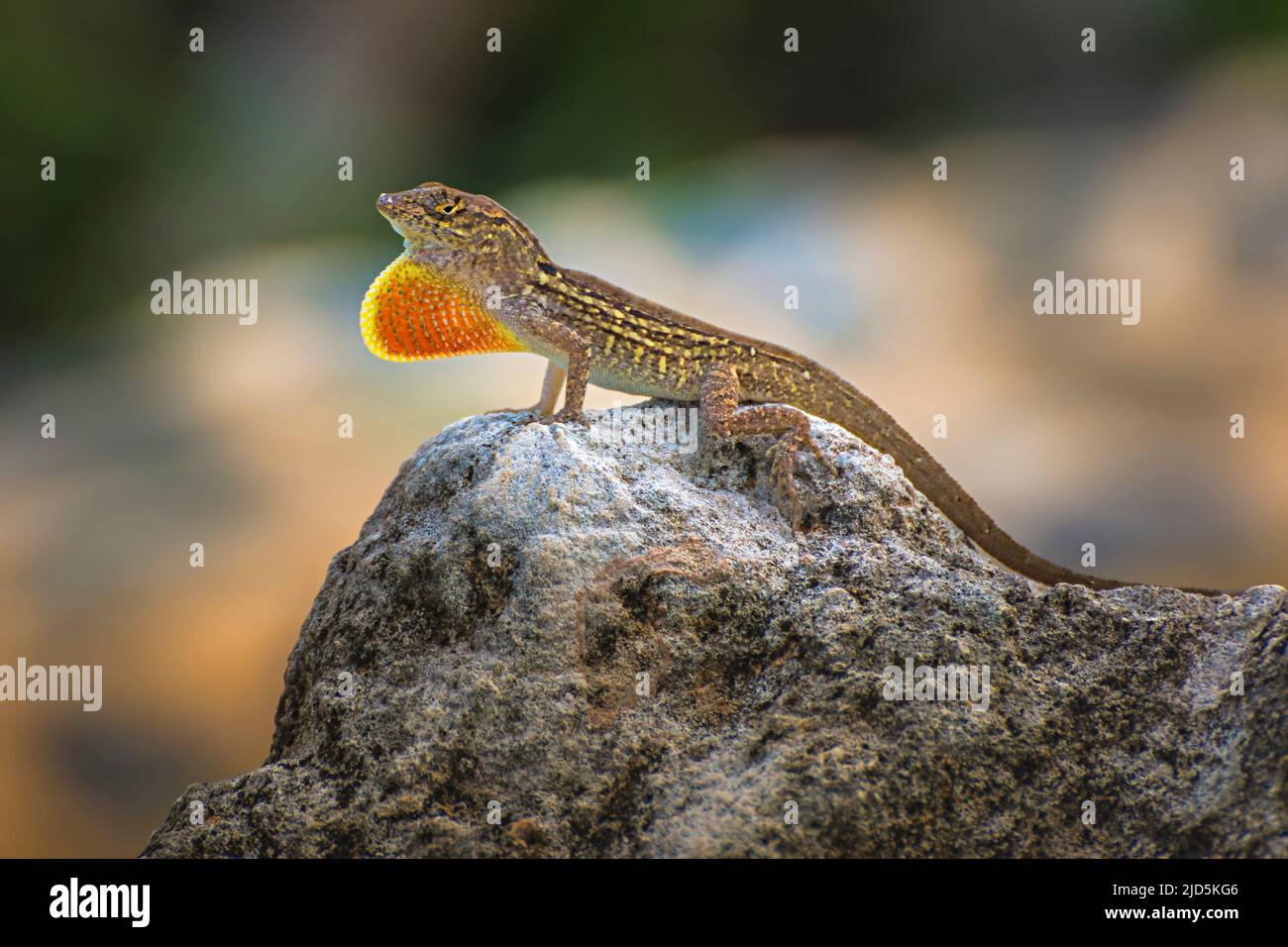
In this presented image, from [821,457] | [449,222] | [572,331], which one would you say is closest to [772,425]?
[821,457]

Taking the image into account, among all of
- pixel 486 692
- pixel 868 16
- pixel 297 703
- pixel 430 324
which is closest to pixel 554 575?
pixel 486 692

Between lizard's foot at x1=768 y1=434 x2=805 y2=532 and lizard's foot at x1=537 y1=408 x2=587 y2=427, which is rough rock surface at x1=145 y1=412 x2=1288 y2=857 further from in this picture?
lizard's foot at x1=537 y1=408 x2=587 y2=427

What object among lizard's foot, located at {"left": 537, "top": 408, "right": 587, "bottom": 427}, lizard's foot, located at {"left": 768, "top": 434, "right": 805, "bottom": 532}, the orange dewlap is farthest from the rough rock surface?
the orange dewlap

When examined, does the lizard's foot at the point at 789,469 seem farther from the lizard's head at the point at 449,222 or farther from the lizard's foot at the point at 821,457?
the lizard's head at the point at 449,222

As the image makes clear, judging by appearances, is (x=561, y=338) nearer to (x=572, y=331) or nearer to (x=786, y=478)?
(x=572, y=331)

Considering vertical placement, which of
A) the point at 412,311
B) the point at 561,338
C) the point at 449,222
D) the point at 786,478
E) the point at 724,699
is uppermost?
the point at 449,222

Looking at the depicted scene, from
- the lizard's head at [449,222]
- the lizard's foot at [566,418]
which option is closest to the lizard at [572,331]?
the lizard's head at [449,222]
